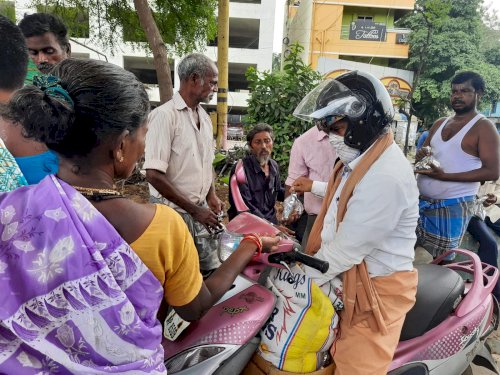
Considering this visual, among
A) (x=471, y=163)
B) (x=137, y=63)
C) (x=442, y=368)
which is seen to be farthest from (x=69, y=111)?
(x=137, y=63)

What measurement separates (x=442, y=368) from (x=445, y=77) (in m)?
21.0

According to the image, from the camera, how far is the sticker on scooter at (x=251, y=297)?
1505 millimetres

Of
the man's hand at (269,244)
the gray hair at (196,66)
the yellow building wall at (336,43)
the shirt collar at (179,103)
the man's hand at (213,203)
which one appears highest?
the yellow building wall at (336,43)

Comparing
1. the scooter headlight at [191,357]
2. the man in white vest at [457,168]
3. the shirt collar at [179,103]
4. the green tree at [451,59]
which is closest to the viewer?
the scooter headlight at [191,357]

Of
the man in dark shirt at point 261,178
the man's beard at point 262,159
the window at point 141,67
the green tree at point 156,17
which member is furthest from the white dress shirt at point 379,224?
the window at point 141,67

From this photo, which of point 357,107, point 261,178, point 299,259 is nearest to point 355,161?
point 357,107

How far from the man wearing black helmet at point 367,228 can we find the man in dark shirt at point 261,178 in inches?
66.4

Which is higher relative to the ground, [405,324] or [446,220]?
[446,220]

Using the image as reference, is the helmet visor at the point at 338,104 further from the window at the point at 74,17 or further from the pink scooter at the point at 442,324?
the window at the point at 74,17

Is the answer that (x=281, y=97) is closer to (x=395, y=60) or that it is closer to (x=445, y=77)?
(x=445, y=77)

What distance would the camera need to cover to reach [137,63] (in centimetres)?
2466

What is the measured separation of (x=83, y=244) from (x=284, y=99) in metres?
4.91

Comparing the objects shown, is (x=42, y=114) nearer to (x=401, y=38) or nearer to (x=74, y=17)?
(x=74, y=17)

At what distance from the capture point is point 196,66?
2.51m
